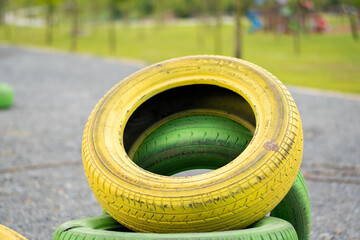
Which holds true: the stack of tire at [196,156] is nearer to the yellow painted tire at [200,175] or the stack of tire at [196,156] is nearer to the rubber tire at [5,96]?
the yellow painted tire at [200,175]

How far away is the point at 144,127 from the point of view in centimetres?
365

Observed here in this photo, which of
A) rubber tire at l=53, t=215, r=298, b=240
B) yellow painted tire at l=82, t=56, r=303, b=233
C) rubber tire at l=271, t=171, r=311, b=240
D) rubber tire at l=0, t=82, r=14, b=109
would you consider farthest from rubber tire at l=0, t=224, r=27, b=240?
rubber tire at l=0, t=82, r=14, b=109

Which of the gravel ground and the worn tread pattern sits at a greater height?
the worn tread pattern

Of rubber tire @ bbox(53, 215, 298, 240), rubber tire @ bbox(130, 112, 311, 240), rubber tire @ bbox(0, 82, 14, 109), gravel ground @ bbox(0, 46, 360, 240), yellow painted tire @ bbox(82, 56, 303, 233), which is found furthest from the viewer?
rubber tire @ bbox(0, 82, 14, 109)

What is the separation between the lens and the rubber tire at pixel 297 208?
3.12 meters

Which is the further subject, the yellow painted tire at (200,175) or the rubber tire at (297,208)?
the rubber tire at (297,208)

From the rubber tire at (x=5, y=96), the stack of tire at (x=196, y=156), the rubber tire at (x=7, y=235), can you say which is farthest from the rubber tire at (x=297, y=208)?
the rubber tire at (x=5, y=96)

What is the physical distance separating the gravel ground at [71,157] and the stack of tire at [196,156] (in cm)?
127

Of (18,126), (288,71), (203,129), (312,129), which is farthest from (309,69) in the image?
→ (203,129)

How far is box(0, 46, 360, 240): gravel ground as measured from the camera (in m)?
4.39


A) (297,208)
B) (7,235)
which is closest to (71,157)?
(7,235)

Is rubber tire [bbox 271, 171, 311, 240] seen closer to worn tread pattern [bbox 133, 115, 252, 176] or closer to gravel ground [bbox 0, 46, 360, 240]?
worn tread pattern [bbox 133, 115, 252, 176]

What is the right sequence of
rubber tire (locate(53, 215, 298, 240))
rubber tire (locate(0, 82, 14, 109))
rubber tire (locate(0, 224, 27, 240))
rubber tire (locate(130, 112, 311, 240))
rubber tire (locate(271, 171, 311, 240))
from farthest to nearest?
rubber tire (locate(0, 82, 14, 109)), rubber tire (locate(130, 112, 311, 240)), rubber tire (locate(271, 171, 311, 240)), rubber tire (locate(0, 224, 27, 240)), rubber tire (locate(53, 215, 298, 240))

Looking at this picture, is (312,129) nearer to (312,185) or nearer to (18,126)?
(312,185)
